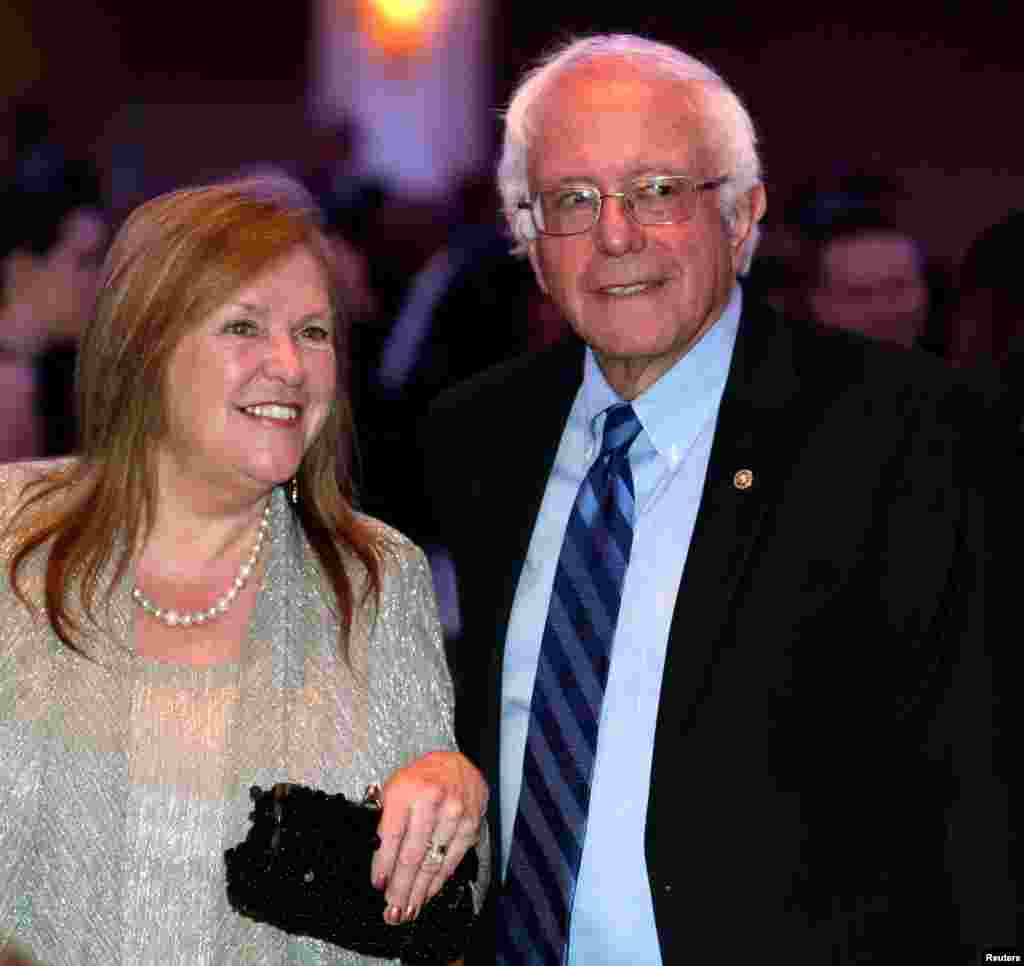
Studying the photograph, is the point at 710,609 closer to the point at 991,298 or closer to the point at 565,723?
the point at 565,723

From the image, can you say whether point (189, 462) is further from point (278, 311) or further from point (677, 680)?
point (677, 680)

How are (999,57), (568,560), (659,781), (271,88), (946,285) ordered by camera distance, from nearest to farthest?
1. (659,781)
2. (568,560)
3. (946,285)
4. (999,57)
5. (271,88)

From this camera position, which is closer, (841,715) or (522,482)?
(841,715)

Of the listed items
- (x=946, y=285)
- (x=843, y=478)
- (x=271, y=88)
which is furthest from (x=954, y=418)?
(x=271, y=88)

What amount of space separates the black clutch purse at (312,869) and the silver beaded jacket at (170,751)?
0.52ft

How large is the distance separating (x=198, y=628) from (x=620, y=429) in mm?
746

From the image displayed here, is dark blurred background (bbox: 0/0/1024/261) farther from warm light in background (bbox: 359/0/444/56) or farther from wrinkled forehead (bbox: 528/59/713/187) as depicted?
wrinkled forehead (bbox: 528/59/713/187)

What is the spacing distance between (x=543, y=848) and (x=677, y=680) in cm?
35

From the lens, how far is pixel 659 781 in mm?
2729

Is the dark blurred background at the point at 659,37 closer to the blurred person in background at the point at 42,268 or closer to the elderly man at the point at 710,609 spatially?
the blurred person in background at the point at 42,268

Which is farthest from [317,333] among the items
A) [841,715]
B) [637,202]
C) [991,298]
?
[991,298]

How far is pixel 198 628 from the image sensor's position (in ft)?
9.43

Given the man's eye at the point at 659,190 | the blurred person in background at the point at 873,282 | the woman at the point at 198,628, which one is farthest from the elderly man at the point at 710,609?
the blurred person in background at the point at 873,282

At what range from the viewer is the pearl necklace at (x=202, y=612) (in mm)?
2855
